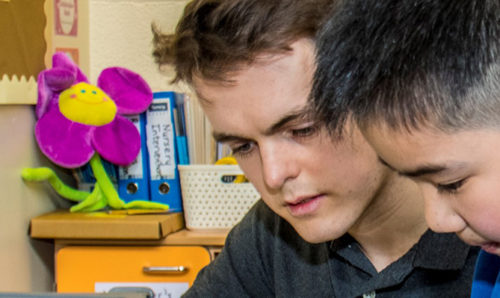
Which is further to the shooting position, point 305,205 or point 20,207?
point 20,207

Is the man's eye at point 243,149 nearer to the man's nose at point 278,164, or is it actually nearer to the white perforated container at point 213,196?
the man's nose at point 278,164

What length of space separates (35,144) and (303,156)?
0.83 m

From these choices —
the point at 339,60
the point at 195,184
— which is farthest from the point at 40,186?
the point at 339,60

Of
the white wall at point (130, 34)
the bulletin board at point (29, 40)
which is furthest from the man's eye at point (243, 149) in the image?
the white wall at point (130, 34)

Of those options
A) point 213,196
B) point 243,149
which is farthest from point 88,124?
point 243,149

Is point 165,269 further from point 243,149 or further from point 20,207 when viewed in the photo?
point 243,149

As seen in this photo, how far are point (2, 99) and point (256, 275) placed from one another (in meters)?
0.61

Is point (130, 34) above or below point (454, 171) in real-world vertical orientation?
above

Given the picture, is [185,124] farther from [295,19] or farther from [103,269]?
[295,19]

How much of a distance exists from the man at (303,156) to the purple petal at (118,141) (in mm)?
532

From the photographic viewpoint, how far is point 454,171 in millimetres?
610

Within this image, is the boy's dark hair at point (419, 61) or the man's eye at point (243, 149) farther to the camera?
the man's eye at point (243, 149)

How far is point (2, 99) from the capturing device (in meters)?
1.32

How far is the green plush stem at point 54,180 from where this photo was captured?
4.66 ft
